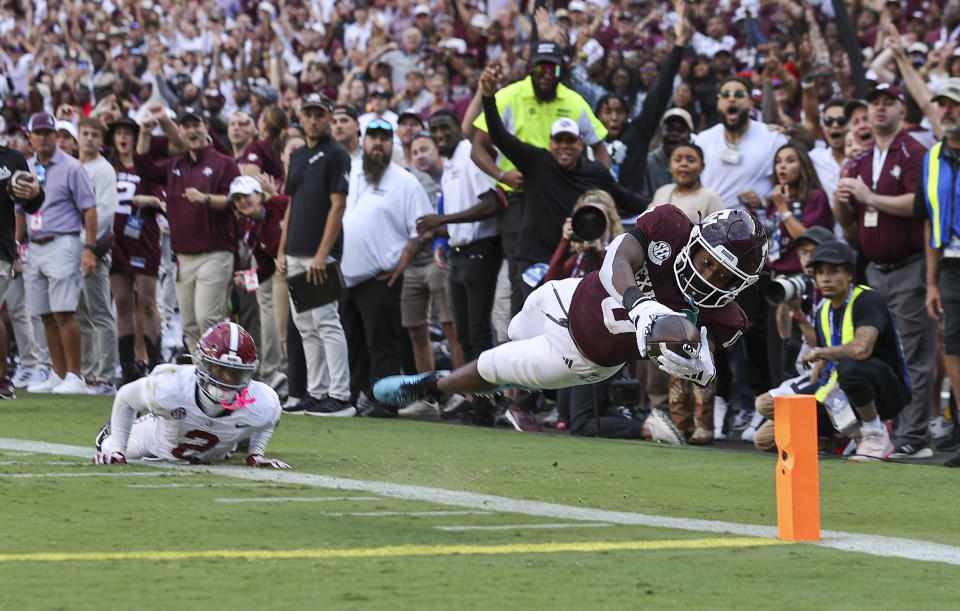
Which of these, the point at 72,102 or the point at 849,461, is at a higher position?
the point at 72,102

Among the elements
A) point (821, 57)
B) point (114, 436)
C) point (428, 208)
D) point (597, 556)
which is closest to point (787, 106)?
point (821, 57)

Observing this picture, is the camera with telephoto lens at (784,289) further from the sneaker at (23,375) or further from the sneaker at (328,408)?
the sneaker at (23,375)

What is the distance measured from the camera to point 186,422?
24.3ft

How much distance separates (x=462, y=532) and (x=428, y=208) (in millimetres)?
6270

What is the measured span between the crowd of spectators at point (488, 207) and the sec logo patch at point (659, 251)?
277cm

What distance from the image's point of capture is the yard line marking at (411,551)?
470cm

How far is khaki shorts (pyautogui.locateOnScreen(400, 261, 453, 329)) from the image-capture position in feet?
38.4

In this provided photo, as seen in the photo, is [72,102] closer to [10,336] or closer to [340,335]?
[10,336]

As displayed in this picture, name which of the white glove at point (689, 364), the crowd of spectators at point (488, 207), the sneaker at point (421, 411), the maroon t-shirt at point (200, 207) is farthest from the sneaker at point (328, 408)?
the white glove at point (689, 364)

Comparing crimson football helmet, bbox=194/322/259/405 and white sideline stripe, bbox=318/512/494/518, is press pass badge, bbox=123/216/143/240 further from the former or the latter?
white sideline stripe, bbox=318/512/494/518

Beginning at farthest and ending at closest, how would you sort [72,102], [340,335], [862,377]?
[72,102]
[340,335]
[862,377]

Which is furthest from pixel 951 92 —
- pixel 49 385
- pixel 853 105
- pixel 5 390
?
pixel 49 385

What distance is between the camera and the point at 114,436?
747cm

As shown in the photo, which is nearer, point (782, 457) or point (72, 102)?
point (782, 457)
